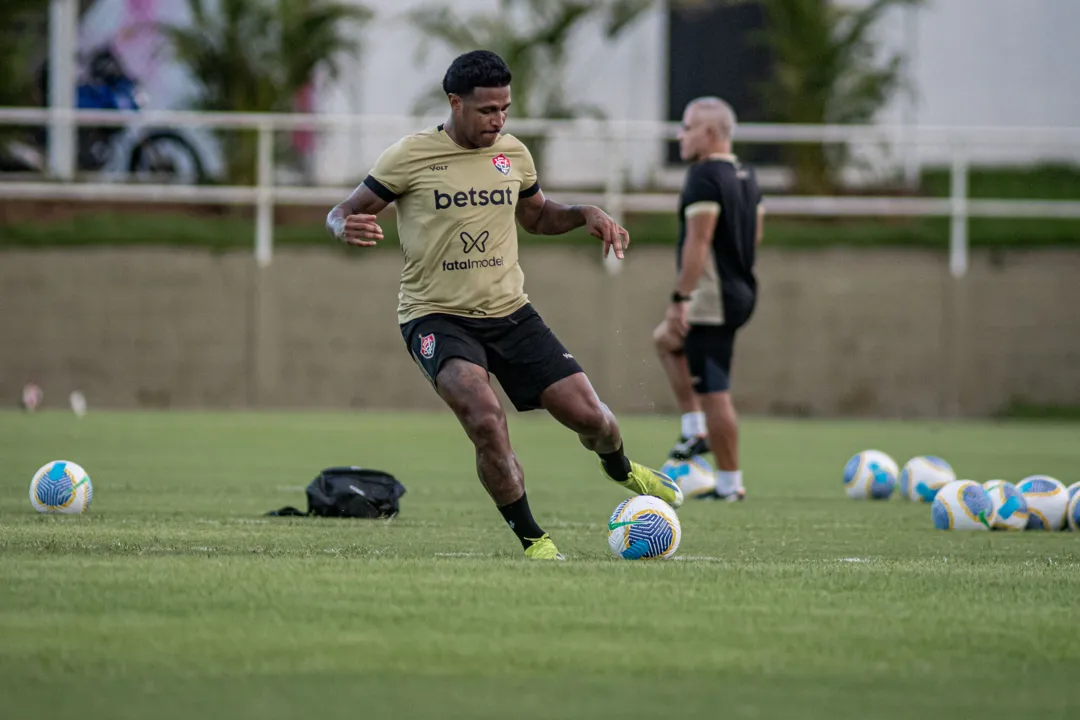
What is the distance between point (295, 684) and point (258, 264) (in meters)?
17.8

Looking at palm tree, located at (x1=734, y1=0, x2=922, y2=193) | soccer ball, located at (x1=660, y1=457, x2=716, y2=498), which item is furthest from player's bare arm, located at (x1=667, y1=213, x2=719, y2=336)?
palm tree, located at (x1=734, y1=0, x2=922, y2=193)

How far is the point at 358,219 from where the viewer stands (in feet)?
24.6

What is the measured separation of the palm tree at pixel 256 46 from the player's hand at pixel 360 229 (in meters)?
15.9

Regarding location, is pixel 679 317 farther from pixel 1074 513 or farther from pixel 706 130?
pixel 1074 513

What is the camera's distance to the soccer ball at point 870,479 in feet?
37.7

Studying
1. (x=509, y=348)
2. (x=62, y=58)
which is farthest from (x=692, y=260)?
(x=62, y=58)

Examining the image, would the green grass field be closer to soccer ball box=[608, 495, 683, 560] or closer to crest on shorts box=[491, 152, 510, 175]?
soccer ball box=[608, 495, 683, 560]

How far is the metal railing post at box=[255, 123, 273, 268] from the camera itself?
21.7 metres

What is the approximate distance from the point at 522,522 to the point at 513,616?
76.7 inches

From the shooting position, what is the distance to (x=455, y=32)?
2395 cm

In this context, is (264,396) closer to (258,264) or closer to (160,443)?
(258,264)

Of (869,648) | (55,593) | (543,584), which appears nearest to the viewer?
(869,648)

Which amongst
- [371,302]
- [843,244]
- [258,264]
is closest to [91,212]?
[258,264]

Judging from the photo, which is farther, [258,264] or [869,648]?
[258,264]
